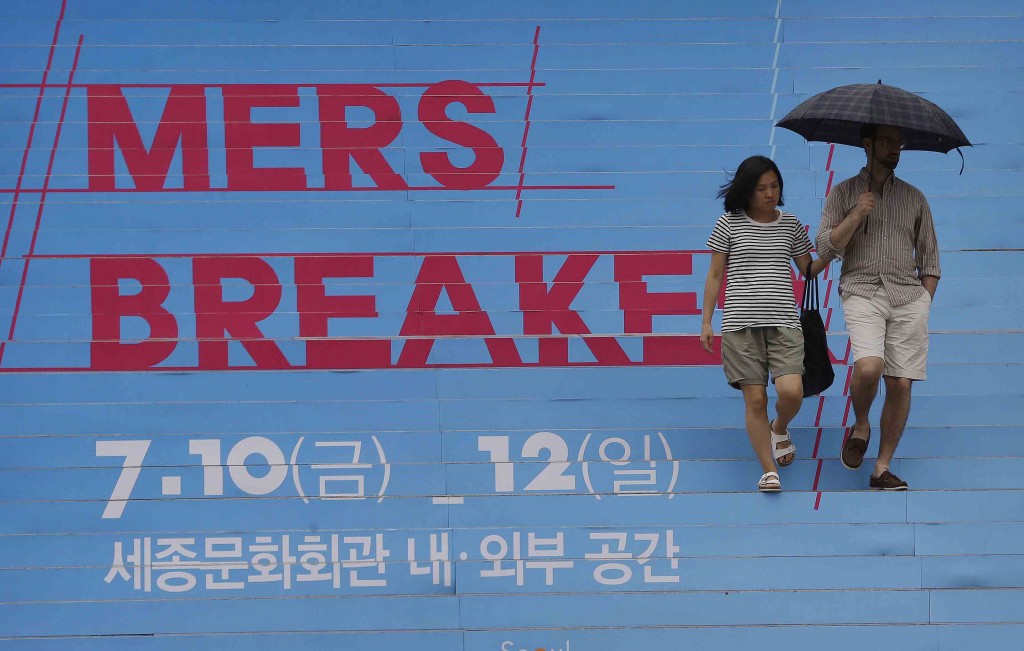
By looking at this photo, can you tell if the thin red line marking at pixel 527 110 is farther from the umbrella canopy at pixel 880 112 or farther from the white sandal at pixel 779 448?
the white sandal at pixel 779 448

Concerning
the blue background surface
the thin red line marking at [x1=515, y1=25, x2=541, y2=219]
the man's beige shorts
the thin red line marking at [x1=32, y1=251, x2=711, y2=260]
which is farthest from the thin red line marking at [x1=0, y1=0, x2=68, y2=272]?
the man's beige shorts

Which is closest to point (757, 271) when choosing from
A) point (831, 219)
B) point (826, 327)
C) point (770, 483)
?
point (831, 219)

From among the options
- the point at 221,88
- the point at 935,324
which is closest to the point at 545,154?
the point at 221,88

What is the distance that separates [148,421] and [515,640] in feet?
6.40

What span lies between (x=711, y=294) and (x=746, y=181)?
485mm

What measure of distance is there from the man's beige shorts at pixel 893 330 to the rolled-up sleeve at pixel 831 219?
225 millimetres

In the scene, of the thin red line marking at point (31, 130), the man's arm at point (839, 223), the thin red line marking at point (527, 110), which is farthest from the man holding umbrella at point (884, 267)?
the thin red line marking at point (31, 130)

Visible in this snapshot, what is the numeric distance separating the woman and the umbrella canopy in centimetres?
28

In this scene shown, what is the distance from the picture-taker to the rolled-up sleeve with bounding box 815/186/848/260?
A: 520 centimetres

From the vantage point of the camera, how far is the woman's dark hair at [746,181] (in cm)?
511

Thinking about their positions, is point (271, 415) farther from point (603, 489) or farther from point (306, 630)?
point (603, 489)

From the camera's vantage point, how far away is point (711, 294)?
517cm

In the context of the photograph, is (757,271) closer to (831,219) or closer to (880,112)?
(831,219)

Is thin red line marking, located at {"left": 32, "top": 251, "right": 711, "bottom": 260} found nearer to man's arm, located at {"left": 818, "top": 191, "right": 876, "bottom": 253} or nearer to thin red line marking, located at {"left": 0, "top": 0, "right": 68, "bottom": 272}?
Answer: thin red line marking, located at {"left": 0, "top": 0, "right": 68, "bottom": 272}
